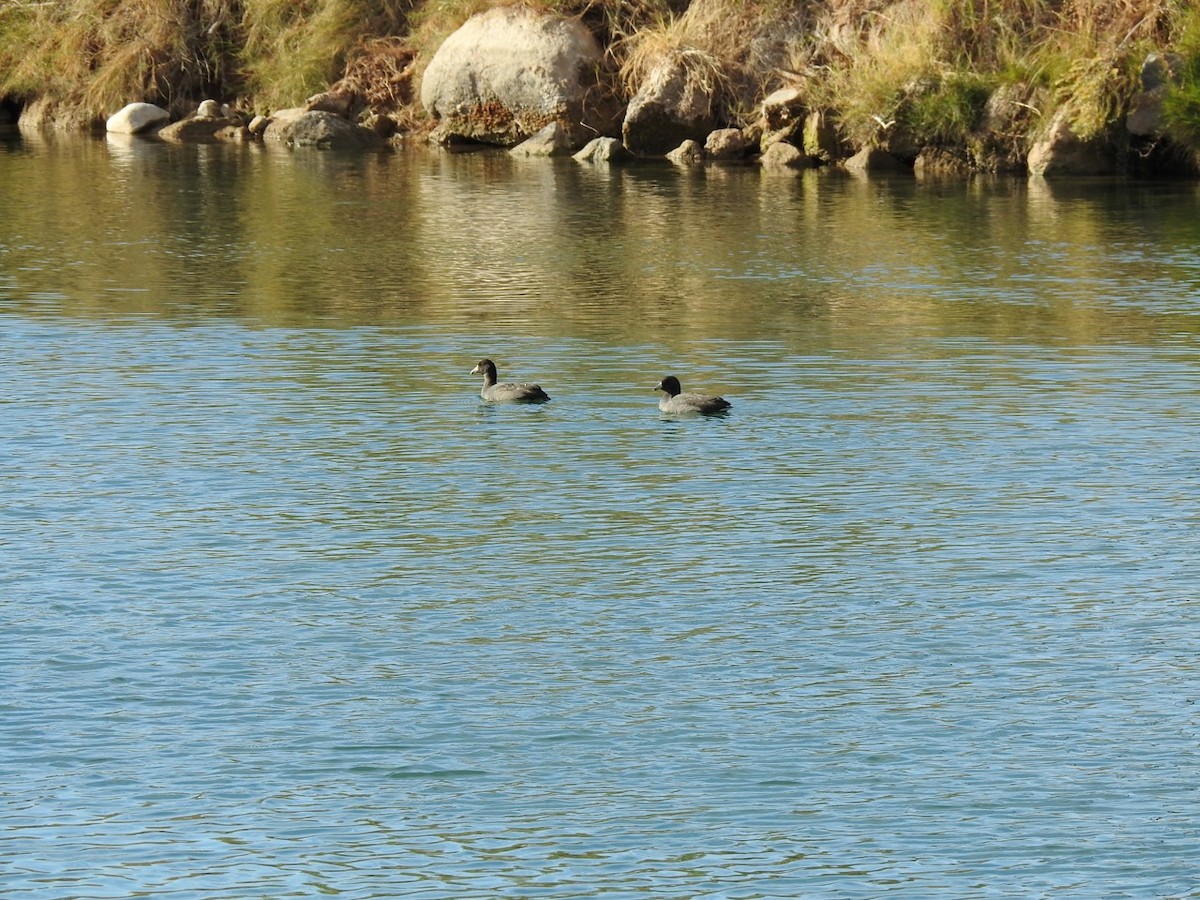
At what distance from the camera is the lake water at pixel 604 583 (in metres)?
7.86

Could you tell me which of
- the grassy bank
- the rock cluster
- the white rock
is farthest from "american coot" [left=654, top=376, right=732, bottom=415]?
the white rock

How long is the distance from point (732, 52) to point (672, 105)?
132 cm

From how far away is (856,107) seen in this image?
32188 millimetres

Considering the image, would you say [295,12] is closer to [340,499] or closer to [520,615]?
[340,499]

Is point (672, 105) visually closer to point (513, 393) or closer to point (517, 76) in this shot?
point (517, 76)

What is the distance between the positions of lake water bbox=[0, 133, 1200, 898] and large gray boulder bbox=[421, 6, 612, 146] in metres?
14.5

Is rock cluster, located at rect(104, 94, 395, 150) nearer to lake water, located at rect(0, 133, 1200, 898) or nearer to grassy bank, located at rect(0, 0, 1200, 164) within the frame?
grassy bank, located at rect(0, 0, 1200, 164)

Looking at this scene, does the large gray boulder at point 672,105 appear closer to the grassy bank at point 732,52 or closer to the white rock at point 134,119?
the grassy bank at point 732,52

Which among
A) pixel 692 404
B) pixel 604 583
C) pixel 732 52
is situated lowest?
pixel 604 583

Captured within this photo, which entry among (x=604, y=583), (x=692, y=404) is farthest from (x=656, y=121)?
(x=604, y=583)

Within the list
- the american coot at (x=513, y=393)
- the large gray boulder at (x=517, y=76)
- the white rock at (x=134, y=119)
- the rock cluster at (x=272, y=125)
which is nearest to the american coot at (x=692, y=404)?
the american coot at (x=513, y=393)

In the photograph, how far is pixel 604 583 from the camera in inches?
436

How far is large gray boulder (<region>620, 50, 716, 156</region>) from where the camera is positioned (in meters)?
34.8

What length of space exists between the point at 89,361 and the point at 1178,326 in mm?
9302
